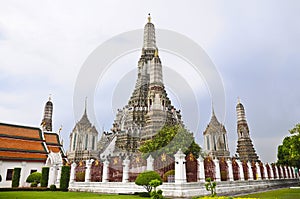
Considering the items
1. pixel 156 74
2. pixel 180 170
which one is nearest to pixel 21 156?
pixel 180 170

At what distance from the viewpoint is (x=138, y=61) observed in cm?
5038

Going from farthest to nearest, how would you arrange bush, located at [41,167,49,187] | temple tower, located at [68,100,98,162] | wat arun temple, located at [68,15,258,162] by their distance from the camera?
temple tower, located at [68,100,98,162]
wat arun temple, located at [68,15,258,162]
bush, located at [41,167,49,187]

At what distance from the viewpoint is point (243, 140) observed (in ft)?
150

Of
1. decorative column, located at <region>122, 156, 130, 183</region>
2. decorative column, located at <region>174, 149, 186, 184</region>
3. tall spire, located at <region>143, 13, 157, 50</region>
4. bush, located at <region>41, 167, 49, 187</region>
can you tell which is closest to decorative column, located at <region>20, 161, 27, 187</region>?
bush, located at <region>41, 167, 49, 187</region>

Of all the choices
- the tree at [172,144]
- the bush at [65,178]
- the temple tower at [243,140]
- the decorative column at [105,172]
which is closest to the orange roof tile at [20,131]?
the bush at [65,178]

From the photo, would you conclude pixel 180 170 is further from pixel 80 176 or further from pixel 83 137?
pixel 83 137

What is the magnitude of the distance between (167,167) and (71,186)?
918 cm

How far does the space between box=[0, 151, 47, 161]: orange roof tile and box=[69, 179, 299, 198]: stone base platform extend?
7538 millimetres

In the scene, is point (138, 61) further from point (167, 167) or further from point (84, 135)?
point (167, 167)

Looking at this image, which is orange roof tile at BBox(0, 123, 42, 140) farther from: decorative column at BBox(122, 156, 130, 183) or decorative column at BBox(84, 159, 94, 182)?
decorative column at BBox(122, 156, 130, 183)

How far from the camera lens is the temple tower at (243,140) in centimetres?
4349

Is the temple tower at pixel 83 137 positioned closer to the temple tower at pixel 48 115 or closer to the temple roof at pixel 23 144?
the temple tower at pixel 48 115

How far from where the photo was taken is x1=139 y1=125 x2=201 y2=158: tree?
2039 cm

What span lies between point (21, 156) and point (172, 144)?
15191mm
